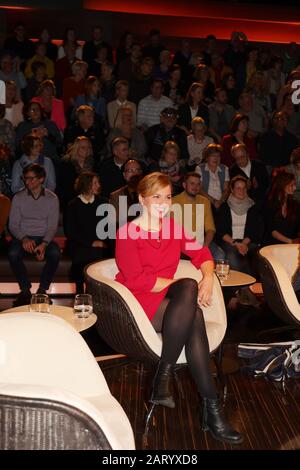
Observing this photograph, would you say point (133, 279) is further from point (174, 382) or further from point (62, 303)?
point (62, 303)

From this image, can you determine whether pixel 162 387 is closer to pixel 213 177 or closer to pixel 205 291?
pixel 205 291

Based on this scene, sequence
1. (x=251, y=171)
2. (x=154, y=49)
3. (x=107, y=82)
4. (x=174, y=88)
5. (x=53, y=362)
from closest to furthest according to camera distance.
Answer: (x=53, y=362), (x=251, y=171), (x=107, y=82), (x=174, y=88), (x=154, y=49)

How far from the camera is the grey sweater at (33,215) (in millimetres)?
6469

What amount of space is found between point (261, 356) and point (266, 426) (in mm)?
841

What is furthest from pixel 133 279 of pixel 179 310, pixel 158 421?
pixel 158 421

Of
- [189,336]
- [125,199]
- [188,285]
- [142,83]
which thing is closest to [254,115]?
[142,83]

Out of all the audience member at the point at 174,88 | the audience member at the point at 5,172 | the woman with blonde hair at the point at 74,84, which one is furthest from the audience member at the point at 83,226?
the audience member at the point at 174,88

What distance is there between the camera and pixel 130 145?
8.13 meters

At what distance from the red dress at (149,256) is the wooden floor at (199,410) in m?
0.54

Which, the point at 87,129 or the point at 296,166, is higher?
the point at 87,129

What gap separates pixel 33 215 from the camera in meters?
6.47

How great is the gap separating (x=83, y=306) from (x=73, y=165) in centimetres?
356

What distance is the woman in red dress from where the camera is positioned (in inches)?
141

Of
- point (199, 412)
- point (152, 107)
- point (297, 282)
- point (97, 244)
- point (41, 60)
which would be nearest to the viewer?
point (199, 412)
